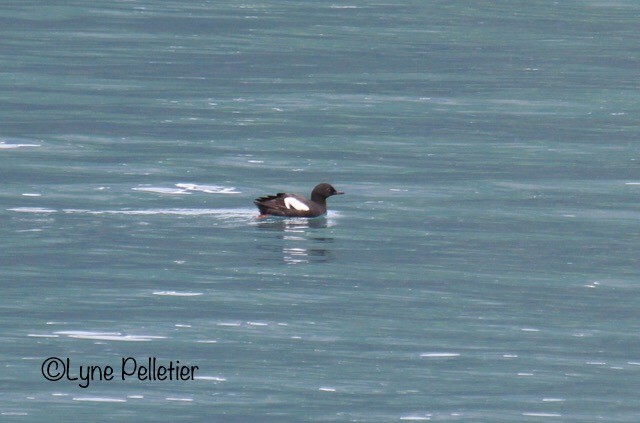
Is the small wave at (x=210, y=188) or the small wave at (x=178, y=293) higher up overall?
the small wave at (x=210, y=188)

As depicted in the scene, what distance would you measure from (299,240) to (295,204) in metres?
1.14

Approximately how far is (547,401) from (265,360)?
94.6 inches

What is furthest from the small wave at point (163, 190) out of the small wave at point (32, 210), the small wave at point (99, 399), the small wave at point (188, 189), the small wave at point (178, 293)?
the small wave at point (99, 399)

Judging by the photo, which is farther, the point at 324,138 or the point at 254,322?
the point at 324,138

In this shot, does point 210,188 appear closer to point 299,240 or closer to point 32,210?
point 32,210

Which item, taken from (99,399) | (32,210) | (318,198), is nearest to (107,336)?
(99,399)

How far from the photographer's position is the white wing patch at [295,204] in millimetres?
20031

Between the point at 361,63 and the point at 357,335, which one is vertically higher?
the point at 361,63

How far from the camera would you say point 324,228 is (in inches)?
784

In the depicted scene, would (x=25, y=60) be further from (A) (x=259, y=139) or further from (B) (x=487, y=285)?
(B) (x=487, y=285)

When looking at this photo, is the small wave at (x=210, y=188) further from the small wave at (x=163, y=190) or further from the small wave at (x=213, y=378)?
the small wave at (x=213, y=378)

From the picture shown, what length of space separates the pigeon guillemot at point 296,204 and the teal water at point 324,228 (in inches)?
7.3

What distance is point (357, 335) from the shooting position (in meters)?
14.6

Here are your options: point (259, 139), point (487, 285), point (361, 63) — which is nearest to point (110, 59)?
point (361, 63)
